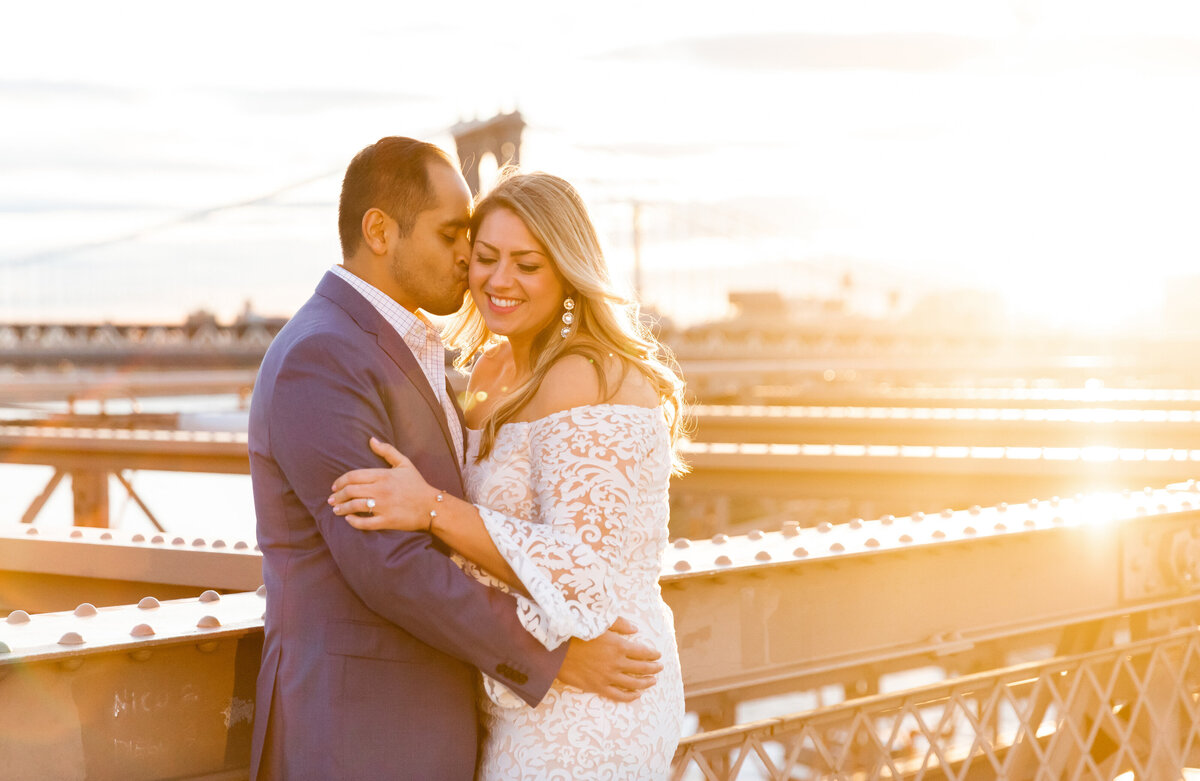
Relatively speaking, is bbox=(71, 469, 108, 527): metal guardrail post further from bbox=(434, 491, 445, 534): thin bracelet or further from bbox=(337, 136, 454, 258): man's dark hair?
bbox=(434, 491, 445, 534): thin bracelet

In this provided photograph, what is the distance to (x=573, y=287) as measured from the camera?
238 cm

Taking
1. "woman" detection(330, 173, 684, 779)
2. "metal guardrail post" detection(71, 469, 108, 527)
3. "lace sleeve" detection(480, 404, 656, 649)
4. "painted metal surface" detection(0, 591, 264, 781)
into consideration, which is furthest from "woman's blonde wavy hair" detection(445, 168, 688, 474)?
"metal guardrail post" detection(71, 469, 108, 527)

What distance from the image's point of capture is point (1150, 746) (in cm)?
376

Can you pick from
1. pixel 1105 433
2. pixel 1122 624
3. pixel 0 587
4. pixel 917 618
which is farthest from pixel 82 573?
pixel 1105 433

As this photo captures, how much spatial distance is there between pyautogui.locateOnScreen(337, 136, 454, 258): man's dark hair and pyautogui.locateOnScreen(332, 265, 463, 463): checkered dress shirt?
4.1 inches

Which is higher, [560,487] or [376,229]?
[376,229]

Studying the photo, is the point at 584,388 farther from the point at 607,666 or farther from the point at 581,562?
the point at 607,666

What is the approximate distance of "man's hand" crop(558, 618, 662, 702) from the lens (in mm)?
2164

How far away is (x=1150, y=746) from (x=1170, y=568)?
0.58 metres

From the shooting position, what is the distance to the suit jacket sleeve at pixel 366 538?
1.97 metres

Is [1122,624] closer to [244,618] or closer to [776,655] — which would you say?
[776,655]

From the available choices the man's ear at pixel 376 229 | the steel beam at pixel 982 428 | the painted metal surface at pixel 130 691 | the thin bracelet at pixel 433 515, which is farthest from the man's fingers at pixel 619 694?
the steel beam at pixel 982 428

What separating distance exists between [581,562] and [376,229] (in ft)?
2.42

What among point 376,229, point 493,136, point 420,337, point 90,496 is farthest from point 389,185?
point 493,136
